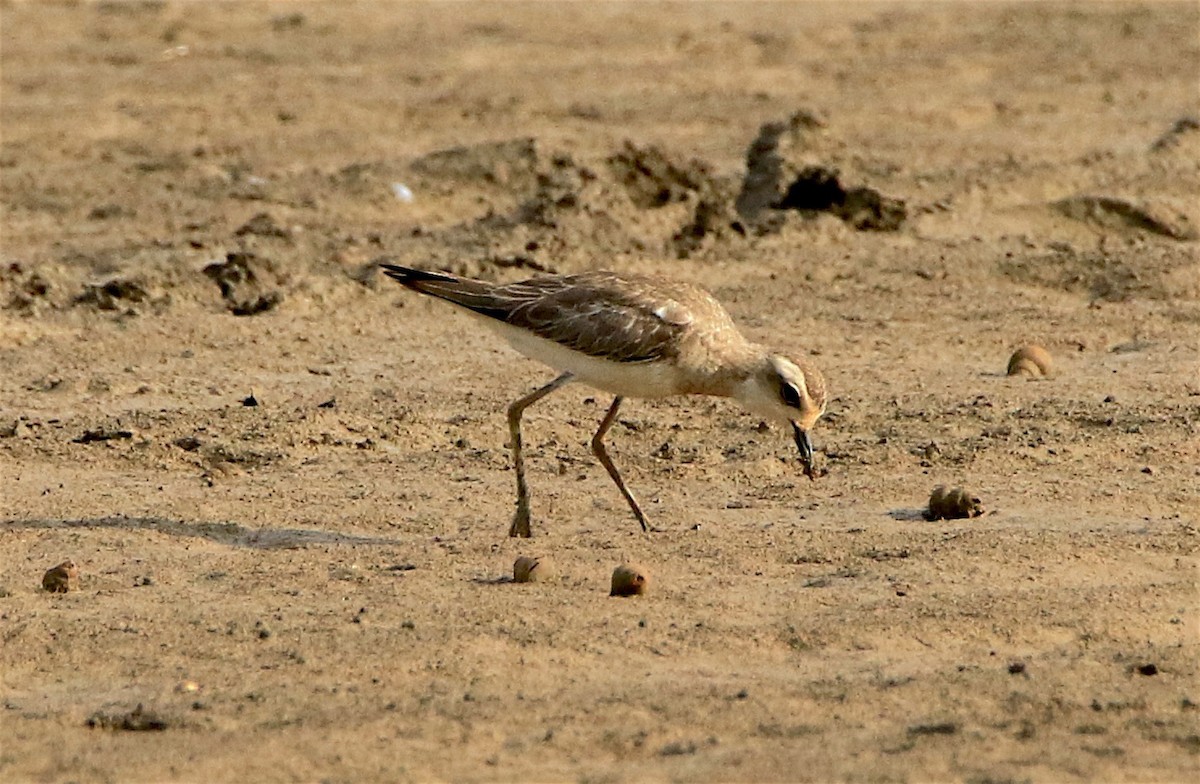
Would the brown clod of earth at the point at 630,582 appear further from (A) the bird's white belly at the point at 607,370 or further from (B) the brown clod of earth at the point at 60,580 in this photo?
(B) the brown clod of earth at the point at 60,580

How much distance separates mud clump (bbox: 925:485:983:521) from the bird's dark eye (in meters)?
0.66

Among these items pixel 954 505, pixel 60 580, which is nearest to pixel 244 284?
pixel 60 580

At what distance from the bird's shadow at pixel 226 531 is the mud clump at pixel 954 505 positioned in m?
2.02

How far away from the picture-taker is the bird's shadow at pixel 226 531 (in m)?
7.79

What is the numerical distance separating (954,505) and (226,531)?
2728 mm

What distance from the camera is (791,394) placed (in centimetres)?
816

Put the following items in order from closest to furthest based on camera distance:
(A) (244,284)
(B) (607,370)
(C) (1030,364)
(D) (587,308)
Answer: (B) (607,370)
(D) (587,308)
(C) (1030,364)
(A) (244,284)

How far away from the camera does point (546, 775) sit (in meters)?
5.56

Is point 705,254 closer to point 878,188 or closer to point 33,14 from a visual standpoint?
point 878,188

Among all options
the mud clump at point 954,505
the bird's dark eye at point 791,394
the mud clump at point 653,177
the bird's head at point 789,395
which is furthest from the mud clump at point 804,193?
the mud clump at point 954,505

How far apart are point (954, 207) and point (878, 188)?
48 centimetres

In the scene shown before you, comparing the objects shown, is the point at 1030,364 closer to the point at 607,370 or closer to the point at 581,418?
the point at 581,418

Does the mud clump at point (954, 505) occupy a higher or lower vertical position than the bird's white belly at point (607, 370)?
lower

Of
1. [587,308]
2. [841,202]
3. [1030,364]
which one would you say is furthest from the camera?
[841,202]
